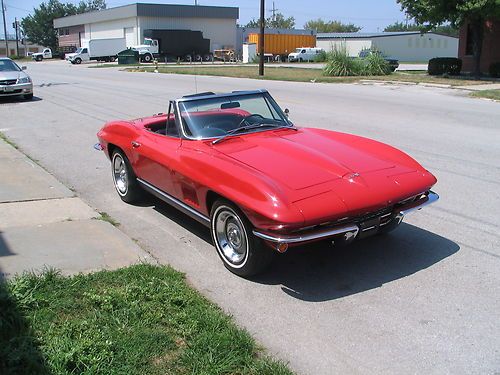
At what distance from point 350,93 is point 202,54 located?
186 ft

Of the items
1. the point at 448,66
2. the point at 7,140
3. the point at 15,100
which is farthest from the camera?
the point at 448,66

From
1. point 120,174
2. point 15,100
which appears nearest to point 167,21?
point 15,100

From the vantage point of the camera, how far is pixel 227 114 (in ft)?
18.0

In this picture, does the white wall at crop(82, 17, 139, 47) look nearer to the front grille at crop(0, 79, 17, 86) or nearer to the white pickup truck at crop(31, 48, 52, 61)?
the white pickup truck at crop(31, 48, 52, 61)

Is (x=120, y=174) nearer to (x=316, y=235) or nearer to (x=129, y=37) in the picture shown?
(x=316, y=235)

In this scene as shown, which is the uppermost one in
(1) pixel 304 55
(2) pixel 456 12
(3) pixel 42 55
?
(2) pixel 456 12

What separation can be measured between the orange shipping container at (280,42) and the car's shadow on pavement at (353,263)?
218ft

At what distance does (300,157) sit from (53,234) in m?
2.58

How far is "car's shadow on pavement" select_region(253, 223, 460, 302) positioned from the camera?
4.14m

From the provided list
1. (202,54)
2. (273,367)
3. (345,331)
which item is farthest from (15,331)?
(202,54)

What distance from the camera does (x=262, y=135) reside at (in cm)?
520

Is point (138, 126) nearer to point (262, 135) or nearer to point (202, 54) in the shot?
point (262, 135)

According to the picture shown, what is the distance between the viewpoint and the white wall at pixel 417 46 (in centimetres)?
7556

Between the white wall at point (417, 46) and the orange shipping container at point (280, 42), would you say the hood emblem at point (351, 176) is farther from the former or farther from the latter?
the white wall at point (417, 46)
